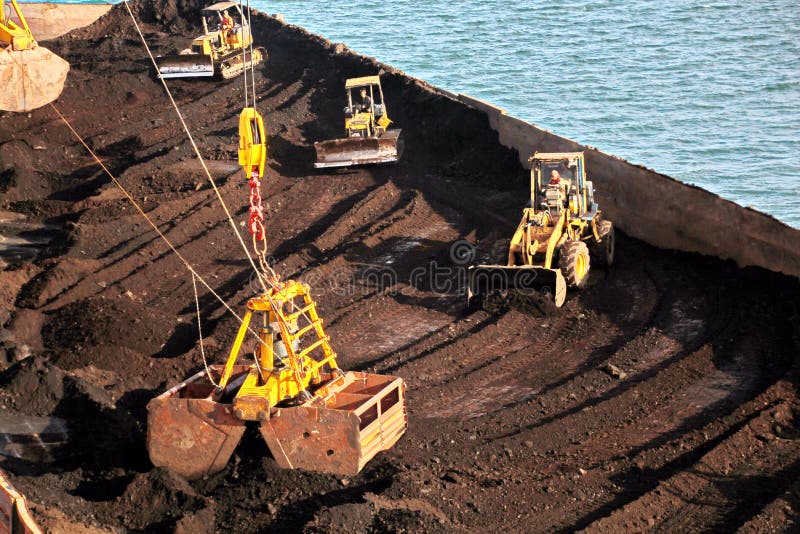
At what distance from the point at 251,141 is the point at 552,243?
6844 mm

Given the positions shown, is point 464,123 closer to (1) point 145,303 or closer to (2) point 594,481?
(1) point 145,303

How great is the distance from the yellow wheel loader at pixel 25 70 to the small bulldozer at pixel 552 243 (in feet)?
44.5

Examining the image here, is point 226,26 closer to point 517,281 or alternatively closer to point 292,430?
point 517,281

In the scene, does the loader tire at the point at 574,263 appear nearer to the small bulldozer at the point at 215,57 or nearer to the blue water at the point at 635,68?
the small bulldozer at the point at 215,57

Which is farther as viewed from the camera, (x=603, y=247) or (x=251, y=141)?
(x=603, y=247)

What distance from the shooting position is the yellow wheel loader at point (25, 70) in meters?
26.1

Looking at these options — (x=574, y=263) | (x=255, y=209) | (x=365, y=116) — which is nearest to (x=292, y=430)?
(x=255, y=209)

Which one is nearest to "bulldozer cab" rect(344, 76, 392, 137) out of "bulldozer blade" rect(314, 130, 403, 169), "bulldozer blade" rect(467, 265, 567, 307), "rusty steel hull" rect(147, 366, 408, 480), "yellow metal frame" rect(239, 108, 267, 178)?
"bulldozer blade" rect(314, 130, 403, 169)

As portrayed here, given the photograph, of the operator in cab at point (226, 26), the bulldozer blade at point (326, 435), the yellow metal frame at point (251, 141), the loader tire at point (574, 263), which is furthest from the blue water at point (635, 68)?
the yellow metal frame at point (251, 141)

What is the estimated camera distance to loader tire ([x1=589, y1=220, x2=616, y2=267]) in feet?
61.2

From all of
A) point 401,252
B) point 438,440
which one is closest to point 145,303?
point 401,252

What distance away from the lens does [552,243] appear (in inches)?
691

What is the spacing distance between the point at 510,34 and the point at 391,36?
22.8 ft

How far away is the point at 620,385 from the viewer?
48.2ft
